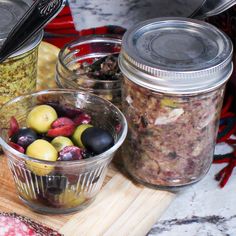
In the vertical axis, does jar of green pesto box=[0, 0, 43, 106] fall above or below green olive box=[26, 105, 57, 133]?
above

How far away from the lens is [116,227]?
2.90ft

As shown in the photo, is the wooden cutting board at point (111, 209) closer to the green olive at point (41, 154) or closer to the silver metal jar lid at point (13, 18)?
the green olive at point (41, 154)

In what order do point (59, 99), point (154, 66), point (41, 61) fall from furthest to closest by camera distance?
1. point (41, 61)
2. point (59, 99)
3. point (154, 66)

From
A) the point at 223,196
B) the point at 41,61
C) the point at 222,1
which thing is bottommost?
the point at 223,196

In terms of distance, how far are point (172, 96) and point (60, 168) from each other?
0.60 ft

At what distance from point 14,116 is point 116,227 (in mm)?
233

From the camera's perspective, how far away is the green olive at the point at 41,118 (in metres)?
0.92

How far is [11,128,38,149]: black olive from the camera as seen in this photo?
882 millimetres

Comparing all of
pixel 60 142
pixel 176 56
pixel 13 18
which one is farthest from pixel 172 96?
pixel 13 18

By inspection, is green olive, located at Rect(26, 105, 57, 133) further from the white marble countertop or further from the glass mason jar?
the white marble countertop

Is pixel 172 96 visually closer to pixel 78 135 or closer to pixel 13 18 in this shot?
pixel 78 135

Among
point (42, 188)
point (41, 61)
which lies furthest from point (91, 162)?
point (41, 61)

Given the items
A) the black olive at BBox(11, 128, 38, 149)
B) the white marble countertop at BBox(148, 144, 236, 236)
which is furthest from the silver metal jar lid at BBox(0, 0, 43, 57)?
the white marble countertop at BBox(148, 144, 236, 236)

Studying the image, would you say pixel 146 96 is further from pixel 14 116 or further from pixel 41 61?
pixel 41 61
